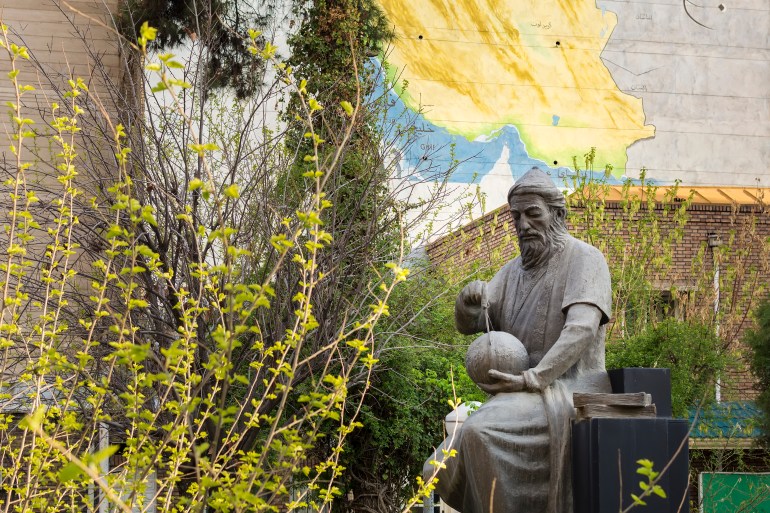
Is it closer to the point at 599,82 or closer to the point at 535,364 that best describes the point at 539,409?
the point at 535,364

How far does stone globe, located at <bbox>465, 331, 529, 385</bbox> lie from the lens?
21.1 feet

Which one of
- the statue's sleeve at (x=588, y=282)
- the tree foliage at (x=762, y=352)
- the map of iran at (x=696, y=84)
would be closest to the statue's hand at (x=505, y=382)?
the statue's sleeve at (x=588, y=282)

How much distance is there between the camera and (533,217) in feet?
22.6

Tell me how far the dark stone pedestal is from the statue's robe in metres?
0.16

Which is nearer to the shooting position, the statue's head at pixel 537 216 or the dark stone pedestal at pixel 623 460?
the dark stone pedestal at pixel 623 460

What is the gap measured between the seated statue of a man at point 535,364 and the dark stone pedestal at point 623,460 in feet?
0.57

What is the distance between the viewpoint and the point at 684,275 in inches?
913

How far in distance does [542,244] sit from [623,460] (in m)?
1.41

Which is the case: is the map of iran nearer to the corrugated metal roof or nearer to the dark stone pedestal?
the corrugated metal roof

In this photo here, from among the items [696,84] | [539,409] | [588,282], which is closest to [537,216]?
[588,282]

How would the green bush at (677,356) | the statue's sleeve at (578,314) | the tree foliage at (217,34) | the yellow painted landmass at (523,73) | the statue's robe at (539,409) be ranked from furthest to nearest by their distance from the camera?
1. the yellow painted landmass at (523,73)
2. the tree foliage at (217,34)
3. the green bush at (677,356)
4. the statue's sleeve at (578,314)
5. the statue's robe at (539,409)

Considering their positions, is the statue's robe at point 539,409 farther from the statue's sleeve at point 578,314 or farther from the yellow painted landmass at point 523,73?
the yellow painted landmass at point 523,73

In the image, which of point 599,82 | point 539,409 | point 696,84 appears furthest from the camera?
point 696,84

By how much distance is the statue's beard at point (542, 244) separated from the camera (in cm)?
689
